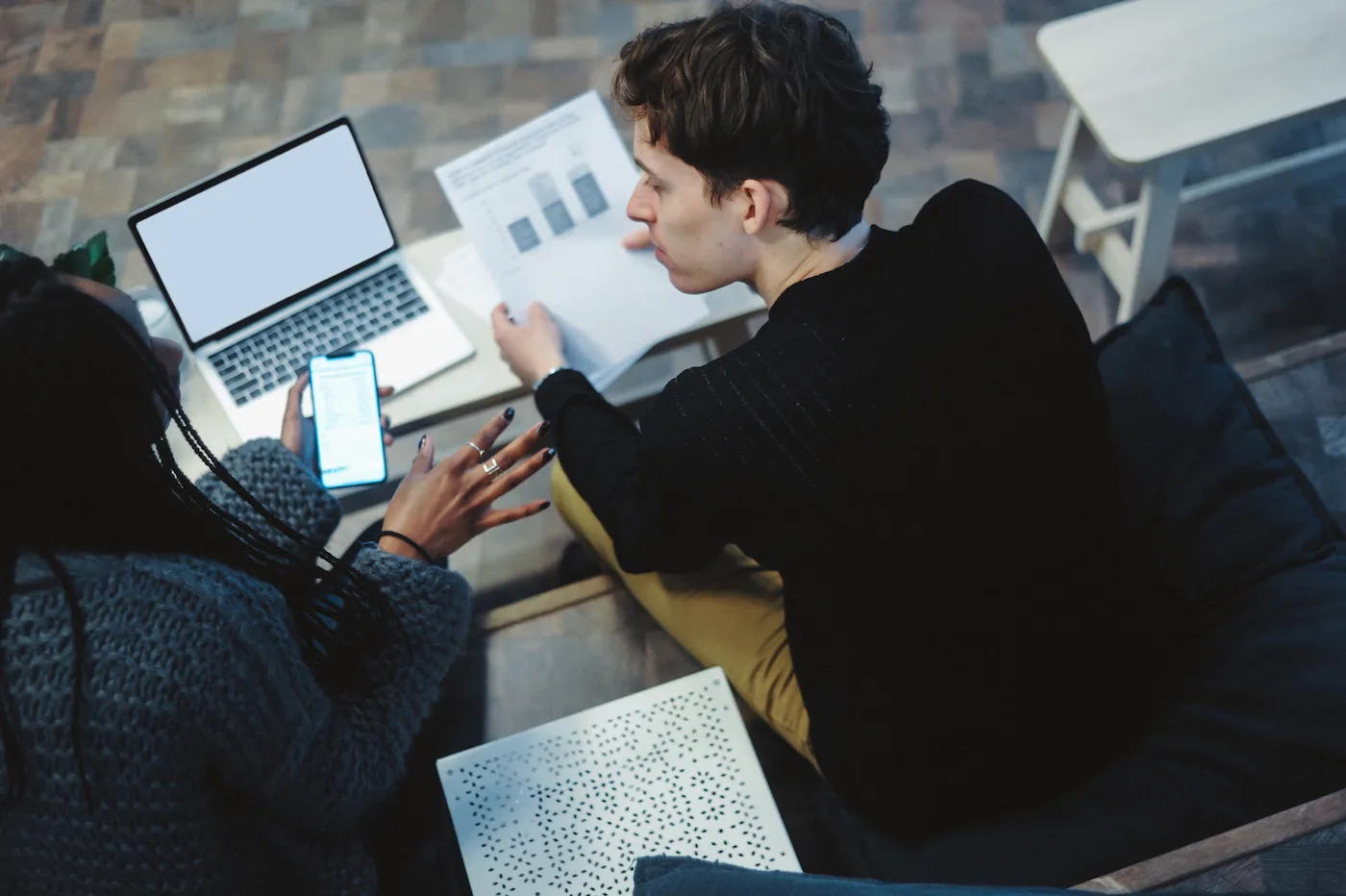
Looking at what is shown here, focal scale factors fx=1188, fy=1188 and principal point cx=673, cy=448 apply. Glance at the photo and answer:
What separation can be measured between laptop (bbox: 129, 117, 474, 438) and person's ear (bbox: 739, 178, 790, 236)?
595 millimetres

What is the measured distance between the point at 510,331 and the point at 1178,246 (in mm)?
1585

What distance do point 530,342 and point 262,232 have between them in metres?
0.44

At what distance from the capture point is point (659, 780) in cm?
144

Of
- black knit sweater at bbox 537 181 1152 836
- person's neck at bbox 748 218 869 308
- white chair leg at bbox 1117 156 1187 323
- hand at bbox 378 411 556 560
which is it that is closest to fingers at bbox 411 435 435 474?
hand at bbox 378 411 556 560

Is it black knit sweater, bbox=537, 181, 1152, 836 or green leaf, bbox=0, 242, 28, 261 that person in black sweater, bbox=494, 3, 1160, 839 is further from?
green leaf, bbox=0, 242, 28, 261

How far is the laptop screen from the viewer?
1.70 meters

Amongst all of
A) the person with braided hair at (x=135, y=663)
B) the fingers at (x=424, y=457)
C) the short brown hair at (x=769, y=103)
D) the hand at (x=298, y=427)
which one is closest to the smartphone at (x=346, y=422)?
the hand at (x=298, y=427)

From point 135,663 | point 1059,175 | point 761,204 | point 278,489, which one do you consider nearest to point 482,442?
point 278,489

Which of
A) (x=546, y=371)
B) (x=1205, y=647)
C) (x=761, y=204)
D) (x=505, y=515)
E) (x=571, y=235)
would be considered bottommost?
(x=1205, y=647)

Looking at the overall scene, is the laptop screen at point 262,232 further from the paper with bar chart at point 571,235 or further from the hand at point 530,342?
the hand at point 530,342

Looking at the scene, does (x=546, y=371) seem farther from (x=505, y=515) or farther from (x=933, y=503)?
(x=933, y=503)

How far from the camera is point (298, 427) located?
167 cm

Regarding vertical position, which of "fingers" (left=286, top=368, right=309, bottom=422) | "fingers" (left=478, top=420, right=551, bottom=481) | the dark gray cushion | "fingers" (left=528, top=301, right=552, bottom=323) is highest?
"fingers" (left=286, top=368, right=309, bottom=422)

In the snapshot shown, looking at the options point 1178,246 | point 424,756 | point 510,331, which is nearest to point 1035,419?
point 510,331
